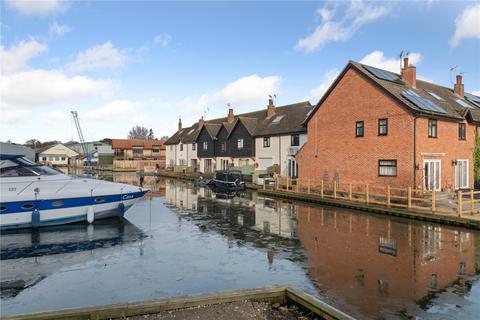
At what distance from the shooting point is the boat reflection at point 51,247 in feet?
32.7

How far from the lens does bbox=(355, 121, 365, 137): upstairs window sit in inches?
1030

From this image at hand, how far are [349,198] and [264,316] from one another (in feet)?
60.2

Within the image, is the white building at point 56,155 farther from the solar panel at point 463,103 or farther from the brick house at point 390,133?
the solar panel at point 463,103

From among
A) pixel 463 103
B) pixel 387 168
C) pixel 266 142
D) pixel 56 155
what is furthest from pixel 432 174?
pixel 56 155

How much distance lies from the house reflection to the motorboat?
57.1ft

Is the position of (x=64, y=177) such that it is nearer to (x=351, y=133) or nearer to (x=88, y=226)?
(x=88, y=226)

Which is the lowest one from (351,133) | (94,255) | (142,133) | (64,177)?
(94,255)

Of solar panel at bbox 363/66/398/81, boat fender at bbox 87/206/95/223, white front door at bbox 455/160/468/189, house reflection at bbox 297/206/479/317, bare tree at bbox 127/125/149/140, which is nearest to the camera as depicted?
house reflection at bbox 297/206/479/317

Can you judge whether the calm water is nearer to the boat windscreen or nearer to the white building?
the boat windscreen

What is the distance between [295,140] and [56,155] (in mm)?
91413

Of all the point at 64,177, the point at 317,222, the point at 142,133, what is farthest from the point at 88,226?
the point at 142,133

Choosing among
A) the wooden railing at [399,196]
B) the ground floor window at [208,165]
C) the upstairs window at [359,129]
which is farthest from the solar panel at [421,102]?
the ground floor window at [208,165]

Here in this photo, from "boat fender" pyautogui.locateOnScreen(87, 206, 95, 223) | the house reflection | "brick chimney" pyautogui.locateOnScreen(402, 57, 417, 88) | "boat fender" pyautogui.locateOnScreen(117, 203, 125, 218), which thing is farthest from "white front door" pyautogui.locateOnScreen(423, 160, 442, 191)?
"boat fender" pyautogui.locateOnScreen(87, 206, 95, 223)

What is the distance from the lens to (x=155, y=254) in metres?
12.1
